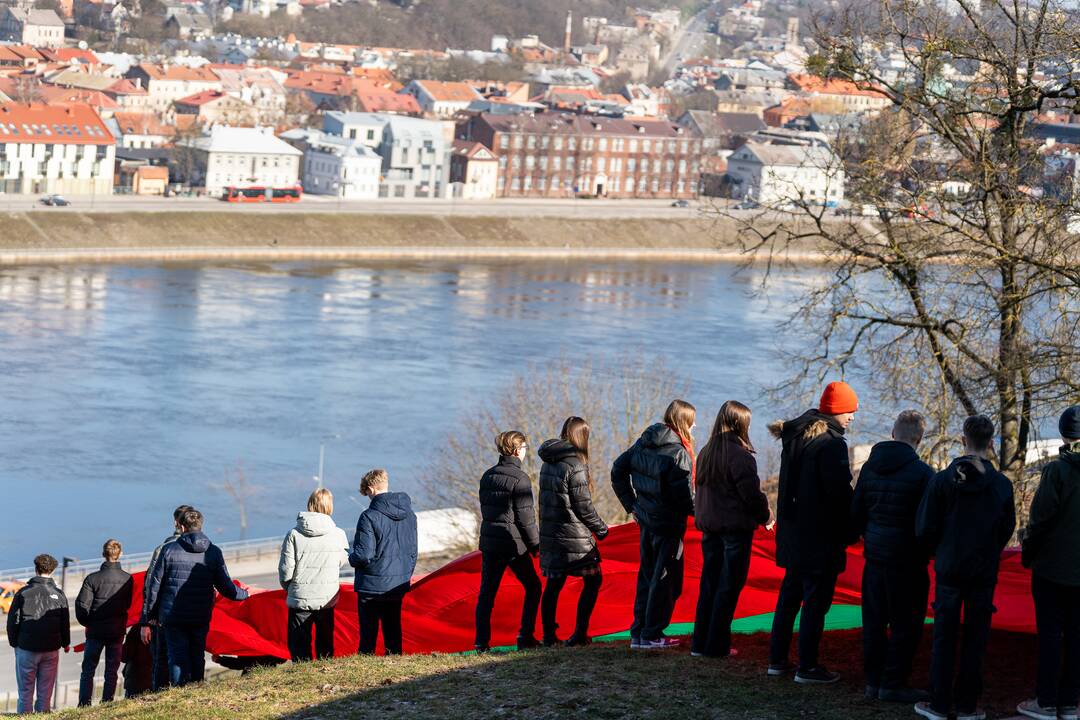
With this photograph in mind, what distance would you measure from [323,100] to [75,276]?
123 feet

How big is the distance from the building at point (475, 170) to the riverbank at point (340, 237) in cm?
682

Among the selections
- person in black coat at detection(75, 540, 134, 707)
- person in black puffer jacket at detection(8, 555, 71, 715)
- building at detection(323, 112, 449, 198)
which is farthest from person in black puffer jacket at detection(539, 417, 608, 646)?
building at detection(323, 112, 449, 198)

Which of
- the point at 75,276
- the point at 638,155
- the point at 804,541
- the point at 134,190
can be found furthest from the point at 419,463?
the point at 638,155

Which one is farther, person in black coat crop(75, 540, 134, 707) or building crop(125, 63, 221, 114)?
building crop(125, 63, 221, 114)

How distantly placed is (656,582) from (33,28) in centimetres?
9505

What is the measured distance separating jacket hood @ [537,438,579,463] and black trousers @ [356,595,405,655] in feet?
2.67

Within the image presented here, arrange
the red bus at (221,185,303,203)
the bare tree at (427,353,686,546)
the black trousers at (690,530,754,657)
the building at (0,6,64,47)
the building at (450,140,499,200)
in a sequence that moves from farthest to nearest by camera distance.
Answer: the building at (0,6,64,47)
the building at (450,140,499,200)
the red bus at (221,185,303,203)
the bare tree at (427,353,686,546)
the black trousers at (690,530,754,657)

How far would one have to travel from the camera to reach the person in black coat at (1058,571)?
13.7 ft

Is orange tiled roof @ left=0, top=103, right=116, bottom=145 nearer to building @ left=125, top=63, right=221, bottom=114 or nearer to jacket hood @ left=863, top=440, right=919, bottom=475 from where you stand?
building @ left=125, top=63, right=221, bottom=114

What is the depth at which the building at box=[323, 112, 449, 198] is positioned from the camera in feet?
176

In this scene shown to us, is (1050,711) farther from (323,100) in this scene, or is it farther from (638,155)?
(323,100)

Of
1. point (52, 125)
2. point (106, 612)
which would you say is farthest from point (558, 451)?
point (52, 125)

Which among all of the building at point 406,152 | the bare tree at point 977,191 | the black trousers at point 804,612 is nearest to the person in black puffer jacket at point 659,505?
the black trousers at point 804,612

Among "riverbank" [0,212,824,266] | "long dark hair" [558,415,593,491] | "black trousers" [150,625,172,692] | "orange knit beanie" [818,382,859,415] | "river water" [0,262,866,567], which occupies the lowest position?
"river water" [0,262,866,567]
